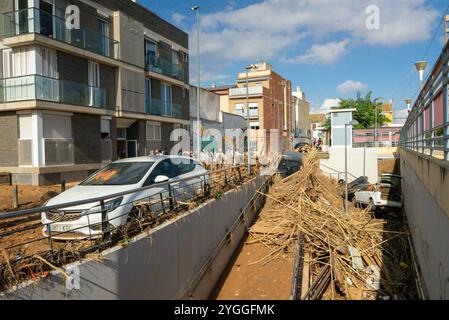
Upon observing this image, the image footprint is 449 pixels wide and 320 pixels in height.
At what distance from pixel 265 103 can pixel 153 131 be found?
26388 mm

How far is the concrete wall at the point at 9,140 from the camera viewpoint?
59.4 ft

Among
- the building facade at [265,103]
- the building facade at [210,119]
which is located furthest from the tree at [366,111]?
the building facade at [210,119]

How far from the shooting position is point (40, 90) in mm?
17453

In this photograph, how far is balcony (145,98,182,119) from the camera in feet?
86.7

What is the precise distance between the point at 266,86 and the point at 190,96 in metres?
22.6

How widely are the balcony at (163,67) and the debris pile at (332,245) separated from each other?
1503 cm

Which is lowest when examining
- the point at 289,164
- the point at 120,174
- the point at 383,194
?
the point at 383,194

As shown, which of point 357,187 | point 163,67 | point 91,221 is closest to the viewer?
point 91,221

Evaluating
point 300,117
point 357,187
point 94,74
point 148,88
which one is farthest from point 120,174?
point 300,117

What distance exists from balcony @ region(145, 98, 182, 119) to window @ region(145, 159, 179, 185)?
17.7 metres

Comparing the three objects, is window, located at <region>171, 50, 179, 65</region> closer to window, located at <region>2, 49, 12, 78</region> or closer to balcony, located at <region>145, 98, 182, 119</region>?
balcony, located at <region>145, 98, 182, 119</region>

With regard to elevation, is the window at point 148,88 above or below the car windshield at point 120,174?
above

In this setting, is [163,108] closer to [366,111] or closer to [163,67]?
[163,67]

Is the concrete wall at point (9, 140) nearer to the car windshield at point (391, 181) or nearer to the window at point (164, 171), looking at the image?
the window at point (164, 171)
